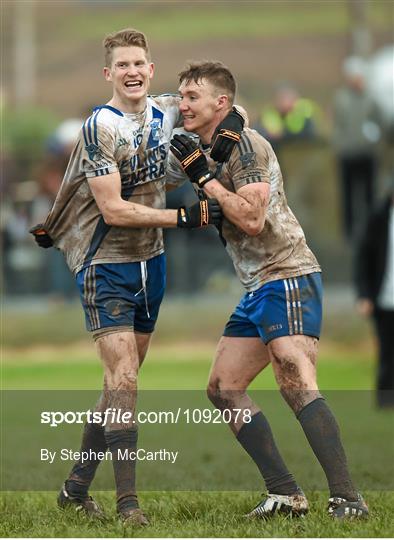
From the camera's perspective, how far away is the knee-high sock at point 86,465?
783cm

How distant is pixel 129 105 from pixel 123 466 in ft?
6.47

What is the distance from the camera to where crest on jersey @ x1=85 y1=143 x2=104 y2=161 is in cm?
732

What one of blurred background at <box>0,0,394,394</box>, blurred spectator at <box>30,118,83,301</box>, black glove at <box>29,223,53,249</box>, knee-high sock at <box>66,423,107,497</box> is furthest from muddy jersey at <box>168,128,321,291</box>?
blurred spectator at <box>30,118,83,301</box>

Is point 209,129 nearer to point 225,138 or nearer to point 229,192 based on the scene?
point 225,138

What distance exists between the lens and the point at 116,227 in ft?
24.8

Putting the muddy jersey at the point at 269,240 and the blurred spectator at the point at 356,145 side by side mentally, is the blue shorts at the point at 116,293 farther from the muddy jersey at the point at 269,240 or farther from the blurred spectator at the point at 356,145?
the blurred spectator at the point at 356,145

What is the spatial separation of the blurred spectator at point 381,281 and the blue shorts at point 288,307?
282 inches

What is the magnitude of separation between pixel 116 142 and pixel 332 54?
3975cm

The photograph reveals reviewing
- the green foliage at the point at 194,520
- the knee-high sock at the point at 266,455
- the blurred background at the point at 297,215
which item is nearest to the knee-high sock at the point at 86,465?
the green foliage at the point at 194,520

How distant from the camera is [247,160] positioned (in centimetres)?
731

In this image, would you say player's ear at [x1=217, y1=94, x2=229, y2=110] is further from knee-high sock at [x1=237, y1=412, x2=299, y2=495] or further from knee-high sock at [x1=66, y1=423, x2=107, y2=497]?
knee-high sock at [x1=66, y1=423, x2=107, y2=497]

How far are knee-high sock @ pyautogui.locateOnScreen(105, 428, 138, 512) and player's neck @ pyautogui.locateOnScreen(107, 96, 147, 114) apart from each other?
1.76m

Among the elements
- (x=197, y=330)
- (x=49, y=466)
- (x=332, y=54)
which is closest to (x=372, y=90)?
(x=197, y=330)

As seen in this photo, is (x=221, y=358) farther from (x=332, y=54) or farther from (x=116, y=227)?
(x=332, y=54)
